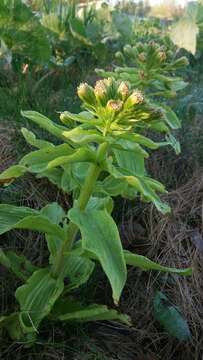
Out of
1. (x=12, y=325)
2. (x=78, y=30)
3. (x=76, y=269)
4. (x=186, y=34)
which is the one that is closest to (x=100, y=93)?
(x=76, y=269)

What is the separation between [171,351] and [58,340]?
0.46m

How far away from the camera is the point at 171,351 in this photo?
1955mm

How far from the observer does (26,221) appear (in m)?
1.48

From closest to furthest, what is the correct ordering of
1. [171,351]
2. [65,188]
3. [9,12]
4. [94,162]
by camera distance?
[94,162], [65,188], [171,351], [9,12]

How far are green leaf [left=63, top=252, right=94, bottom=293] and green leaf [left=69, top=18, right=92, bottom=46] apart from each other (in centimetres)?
223

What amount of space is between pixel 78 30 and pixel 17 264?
7.46ft

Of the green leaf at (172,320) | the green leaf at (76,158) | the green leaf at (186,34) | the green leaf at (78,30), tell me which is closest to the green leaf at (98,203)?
the green leaf at (76,158)

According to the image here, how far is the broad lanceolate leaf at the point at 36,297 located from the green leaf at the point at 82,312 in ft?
0.26

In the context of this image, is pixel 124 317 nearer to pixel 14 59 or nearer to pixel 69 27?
pixel 14 59

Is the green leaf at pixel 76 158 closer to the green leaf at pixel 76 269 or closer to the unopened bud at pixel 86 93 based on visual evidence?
the unopened bud at pixel 86 93

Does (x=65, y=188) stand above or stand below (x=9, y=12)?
below

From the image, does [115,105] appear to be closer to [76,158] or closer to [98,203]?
[76,158]

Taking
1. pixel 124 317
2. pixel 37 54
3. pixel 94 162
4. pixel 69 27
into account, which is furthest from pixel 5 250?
pixel 69 27

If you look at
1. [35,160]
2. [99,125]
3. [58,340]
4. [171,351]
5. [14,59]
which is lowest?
Answer: [171,351]
